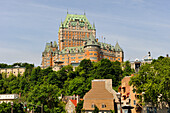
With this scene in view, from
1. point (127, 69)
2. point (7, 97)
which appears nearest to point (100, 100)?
point (127, 69)

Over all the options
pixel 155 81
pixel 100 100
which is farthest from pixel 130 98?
pixel 155 81

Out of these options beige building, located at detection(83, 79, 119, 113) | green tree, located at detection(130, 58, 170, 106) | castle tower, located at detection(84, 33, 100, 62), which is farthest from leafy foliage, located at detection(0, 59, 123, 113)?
green tree, located at detection(130, 58, 170, 106)

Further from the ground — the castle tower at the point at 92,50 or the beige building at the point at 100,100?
the castle tower at the point at 92,50

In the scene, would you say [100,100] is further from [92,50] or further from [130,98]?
[92,50]

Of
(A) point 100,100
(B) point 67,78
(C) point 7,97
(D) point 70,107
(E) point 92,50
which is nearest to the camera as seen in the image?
(A) point 100,100

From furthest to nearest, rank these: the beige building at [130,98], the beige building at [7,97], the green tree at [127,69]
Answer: the beige building at [7,97]
the green tree at [127,69]
the beige building at [130,98]

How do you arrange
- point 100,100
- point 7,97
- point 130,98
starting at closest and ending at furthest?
point 130,98, point 100,100, point 7,97

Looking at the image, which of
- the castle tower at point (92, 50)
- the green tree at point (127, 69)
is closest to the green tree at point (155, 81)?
the green tree at point (127, 69)

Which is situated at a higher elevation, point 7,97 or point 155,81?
point 7,97

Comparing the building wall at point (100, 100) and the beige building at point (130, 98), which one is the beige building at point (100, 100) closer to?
the building wall at point (100, 100)

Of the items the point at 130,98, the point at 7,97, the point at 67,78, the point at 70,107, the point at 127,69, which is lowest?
the point at 70,107

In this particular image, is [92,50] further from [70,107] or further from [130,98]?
[130,98]

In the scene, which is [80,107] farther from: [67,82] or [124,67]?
[124,67]

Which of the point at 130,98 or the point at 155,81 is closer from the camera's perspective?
the point at 155,81
